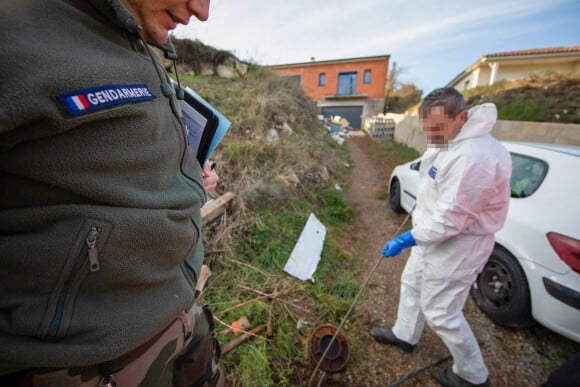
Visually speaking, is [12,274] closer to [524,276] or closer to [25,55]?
[25,55]

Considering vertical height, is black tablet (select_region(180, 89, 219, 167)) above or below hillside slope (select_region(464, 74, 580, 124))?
below

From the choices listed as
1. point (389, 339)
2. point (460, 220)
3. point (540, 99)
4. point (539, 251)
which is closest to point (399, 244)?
point (460, 220)

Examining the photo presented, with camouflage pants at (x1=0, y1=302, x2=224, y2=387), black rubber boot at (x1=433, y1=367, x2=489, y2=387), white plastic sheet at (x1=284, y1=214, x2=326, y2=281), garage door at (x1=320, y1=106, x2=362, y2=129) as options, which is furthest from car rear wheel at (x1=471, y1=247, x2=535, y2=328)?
garage door at (x1=320, y1=106, x2=362, y2=129)

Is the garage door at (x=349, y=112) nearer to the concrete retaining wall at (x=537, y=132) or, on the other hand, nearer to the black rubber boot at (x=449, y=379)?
the concrete retaining wall at (x=537, y=132)

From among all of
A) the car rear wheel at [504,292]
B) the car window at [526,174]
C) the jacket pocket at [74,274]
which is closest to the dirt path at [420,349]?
the car rear wheel at [504,292]

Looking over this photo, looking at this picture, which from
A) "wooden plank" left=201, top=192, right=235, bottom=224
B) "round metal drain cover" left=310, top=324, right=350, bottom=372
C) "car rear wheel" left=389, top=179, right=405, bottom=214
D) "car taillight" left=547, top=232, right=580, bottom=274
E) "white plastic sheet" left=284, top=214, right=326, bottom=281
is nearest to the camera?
"car taillight" left=547, top=232, right=580, bottom=274

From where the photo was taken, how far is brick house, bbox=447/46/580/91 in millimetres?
12234

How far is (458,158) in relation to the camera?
5.14ft

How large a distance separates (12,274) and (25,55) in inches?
20.2

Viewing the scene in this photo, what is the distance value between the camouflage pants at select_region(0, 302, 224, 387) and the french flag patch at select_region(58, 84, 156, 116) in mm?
730

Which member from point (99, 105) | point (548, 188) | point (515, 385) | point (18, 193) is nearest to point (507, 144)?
point (548, 188)

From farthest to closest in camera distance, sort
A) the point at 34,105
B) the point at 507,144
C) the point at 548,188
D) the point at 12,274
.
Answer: the point at 507,144
the point at 548,188
the point at 12,274
the point at 34,105

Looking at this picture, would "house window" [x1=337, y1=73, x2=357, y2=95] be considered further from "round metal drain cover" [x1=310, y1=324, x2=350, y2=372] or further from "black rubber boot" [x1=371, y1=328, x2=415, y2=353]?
"round metal drain cover" [x1=310, y1=324, x2=350, y2=372]

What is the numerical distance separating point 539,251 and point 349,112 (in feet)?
75.8
